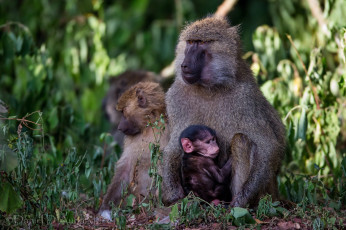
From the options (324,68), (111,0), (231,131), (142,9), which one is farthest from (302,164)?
(111,0)

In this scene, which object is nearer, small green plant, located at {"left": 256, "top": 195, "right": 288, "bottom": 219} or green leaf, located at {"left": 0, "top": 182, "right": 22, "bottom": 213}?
green leaf, located at {"left": 0, "top": 182, "right": 22, "bottom": 213}

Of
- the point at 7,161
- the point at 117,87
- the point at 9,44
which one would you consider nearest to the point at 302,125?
the point at 7,161

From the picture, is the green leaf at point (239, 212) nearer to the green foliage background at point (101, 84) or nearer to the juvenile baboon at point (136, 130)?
the green foliage background at point (101, 84)

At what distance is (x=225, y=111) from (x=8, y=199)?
6.32 ft

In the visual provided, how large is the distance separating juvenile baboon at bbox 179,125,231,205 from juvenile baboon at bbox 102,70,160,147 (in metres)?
3.78

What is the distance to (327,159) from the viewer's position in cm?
616

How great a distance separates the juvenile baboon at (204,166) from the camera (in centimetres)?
482

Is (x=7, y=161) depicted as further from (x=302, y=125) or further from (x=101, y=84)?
(x=101, y=84)

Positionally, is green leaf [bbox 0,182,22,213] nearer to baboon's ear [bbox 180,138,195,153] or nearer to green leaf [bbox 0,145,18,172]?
green leaf [bbox 0,145,18,172]

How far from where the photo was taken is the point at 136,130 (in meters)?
5.73

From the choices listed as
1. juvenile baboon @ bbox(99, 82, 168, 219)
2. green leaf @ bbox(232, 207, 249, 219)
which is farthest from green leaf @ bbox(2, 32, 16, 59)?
green leaf @ bbox(232, 207, 249, 219)

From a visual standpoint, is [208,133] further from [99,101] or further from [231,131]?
[99,101]

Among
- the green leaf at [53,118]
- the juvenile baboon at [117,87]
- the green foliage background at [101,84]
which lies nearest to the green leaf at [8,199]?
the green foliage background at [101,84]

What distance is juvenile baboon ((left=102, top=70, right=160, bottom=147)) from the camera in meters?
8.84
